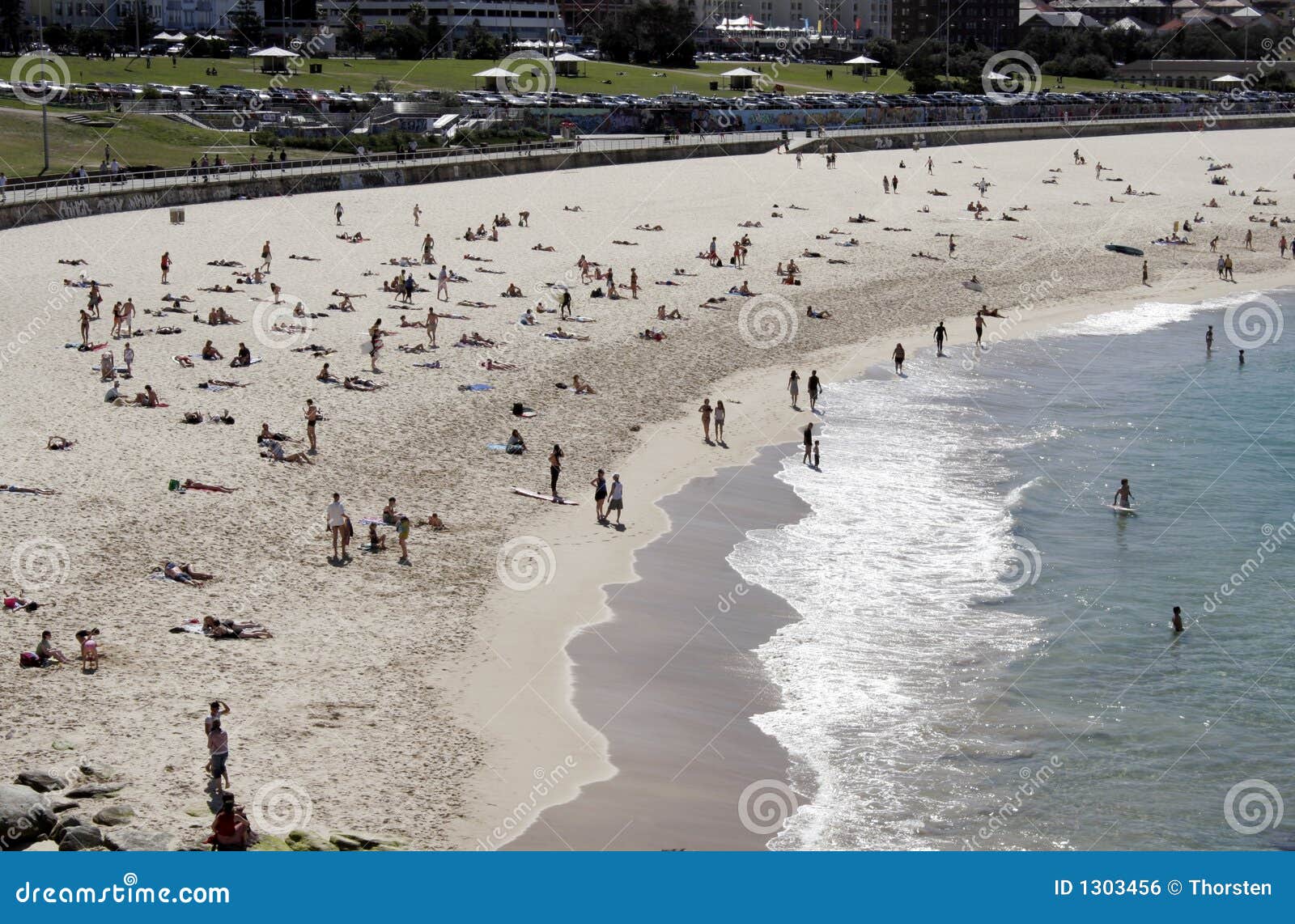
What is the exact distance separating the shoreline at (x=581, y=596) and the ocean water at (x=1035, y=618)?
4.17 feet

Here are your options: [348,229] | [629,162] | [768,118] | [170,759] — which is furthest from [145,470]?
[768,118]

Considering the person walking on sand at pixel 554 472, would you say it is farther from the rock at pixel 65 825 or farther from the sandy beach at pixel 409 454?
the rock at pixel 65 825

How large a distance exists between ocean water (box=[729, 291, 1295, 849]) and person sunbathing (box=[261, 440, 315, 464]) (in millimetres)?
6518

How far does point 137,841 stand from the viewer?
38.3ft

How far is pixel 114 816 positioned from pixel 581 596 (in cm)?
762

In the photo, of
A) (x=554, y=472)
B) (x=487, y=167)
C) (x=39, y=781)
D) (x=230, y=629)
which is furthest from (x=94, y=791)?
(x=487, y=167)

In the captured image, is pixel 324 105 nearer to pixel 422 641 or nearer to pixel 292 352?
pixel 292 352

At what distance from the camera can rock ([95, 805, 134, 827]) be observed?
1216 centimetres

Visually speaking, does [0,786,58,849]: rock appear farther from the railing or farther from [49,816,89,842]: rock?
the railing

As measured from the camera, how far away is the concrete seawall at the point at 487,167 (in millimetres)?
45625

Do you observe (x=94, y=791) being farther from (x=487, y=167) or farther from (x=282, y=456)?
(x=487, y=167)

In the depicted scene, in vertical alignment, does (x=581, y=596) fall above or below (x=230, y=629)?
below

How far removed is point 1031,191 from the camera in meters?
63.4

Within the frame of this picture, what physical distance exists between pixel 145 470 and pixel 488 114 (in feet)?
181
